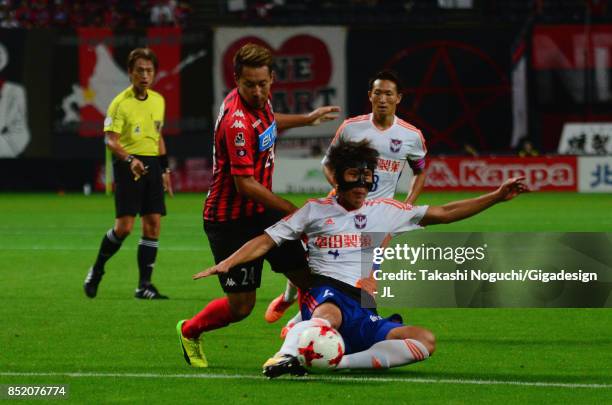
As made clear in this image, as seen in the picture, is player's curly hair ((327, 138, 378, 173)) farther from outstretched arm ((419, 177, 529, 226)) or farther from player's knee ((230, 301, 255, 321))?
player's knee ((230, 301, 255, 321))

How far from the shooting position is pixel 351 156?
800 centimetres

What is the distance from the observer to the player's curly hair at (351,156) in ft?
26.2

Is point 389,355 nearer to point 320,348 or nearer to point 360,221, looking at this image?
point 320,348

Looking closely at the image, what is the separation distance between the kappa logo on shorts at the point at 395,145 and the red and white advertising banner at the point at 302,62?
22.5 meters

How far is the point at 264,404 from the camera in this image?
715 centimetres

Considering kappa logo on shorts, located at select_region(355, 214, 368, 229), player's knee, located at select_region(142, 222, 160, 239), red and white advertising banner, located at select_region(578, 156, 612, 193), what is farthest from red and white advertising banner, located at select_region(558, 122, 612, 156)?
kappa logo on shorts, located at select_region(355, 214, 368, 229)

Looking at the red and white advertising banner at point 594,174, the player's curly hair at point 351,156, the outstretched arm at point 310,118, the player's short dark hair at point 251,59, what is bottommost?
the red and white advertising banner at point 594,174

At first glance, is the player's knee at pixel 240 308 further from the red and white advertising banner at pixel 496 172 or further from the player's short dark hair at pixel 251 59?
the red and white advertising banner at pixel 496 172

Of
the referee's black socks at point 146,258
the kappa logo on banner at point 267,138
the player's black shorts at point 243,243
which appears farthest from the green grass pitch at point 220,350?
the kappa logo on banner at point 267,138

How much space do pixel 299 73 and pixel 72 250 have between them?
54.4ft

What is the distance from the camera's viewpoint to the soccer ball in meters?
7.66

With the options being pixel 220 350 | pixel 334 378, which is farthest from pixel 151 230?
pixel 334 378

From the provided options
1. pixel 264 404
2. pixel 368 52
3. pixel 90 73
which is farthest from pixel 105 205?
pixel 264 404

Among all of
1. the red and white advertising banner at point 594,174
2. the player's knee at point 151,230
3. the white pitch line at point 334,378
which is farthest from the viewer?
the red and white advertising banner at point 594,174
